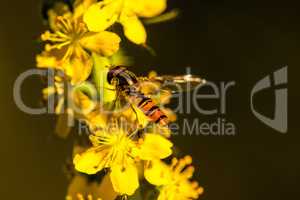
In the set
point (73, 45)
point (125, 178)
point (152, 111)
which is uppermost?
point (73, 45)

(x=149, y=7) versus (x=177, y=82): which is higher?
(x=149, y=7)

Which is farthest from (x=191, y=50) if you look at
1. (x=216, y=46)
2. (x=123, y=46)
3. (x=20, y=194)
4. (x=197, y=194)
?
(x=20, y=194)

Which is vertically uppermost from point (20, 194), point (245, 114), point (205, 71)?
point (205, 71)

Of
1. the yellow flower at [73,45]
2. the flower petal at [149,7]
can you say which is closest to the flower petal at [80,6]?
the yellow flower at [73,45]

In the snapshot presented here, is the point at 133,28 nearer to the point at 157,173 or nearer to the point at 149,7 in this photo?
the point at 149,7

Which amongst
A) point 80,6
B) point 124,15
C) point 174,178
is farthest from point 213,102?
point 80,6

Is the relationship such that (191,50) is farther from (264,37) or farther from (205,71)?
(264,37)

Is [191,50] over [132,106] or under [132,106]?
over
